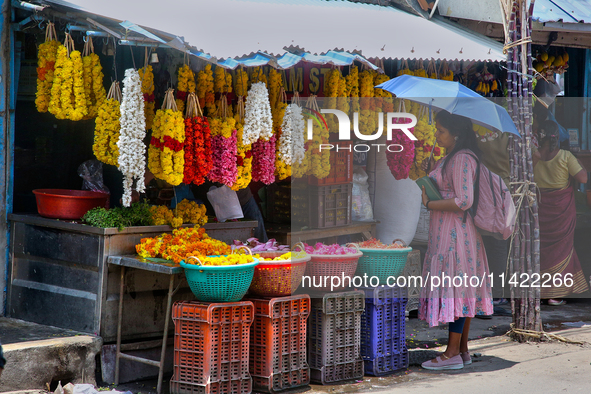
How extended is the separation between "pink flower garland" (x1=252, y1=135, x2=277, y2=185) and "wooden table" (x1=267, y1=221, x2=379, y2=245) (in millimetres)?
902

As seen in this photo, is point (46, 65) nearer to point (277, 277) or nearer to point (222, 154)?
point (222, 154)

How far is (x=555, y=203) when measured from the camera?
8.47m

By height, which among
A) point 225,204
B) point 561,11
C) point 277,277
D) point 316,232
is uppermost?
point 561,11

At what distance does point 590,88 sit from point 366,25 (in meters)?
4.45

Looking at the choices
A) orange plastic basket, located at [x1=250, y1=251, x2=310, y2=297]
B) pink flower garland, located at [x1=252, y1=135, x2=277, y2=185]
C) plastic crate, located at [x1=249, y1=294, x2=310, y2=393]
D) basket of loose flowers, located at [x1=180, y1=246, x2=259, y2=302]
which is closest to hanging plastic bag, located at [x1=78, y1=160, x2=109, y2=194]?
pink flower garland, located at [x1=252, y1=135, x2=277, y2=185]

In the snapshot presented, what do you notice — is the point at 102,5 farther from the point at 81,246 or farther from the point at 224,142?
the point at 81,246

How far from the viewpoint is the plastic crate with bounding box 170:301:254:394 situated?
15.7 feet

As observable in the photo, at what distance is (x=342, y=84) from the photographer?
21.3ft

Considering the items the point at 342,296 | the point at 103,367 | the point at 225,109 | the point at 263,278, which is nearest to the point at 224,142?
the point at 225,109

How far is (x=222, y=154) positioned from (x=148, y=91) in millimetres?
769

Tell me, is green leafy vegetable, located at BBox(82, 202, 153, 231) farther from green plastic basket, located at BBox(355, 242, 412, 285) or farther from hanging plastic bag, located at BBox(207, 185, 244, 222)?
green plastic basket, located at BBox(355, 242, 412, 285)

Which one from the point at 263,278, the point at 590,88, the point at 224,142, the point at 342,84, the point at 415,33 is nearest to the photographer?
the point at 263,278

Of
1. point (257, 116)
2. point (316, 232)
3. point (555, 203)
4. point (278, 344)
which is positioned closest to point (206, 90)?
point (257, 116)

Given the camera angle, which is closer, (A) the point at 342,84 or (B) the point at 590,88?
(A) the point at 342,84
